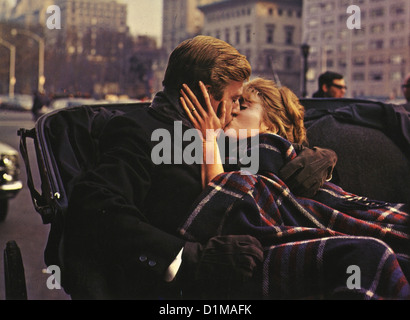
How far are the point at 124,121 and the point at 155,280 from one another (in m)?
0.64

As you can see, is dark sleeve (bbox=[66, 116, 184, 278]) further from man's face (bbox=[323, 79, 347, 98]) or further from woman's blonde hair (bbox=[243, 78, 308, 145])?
man's face (bbox=[323, 79, 347, 98])

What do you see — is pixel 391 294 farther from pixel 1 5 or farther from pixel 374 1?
pixel 374 1

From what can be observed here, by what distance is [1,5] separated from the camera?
17.6 feet

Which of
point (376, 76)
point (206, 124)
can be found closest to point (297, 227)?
point (206, 124)

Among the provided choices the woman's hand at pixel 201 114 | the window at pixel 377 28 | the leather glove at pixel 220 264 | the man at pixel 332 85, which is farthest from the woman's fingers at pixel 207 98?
the window at pixel 377 28

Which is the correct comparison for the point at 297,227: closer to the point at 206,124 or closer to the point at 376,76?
the point at 206,124

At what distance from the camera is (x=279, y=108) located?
3105 mm

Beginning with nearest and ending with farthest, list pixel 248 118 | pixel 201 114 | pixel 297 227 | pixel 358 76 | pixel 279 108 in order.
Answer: pixel 297 227 → pixel 201 114 → pixel 248 118 → pixel 279 108 → pixel 358 76

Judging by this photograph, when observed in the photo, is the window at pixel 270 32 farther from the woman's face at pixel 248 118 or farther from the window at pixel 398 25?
the woman's face at pixel 248 118

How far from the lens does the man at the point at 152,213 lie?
218cm

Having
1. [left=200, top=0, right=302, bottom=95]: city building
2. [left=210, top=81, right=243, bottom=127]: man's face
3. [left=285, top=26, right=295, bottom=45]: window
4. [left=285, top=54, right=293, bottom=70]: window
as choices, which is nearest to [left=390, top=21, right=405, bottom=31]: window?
[left=200, top=0, right=302, bottom=95]: city building

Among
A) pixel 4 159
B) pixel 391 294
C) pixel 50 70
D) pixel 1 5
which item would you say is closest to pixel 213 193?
pixel 391 294

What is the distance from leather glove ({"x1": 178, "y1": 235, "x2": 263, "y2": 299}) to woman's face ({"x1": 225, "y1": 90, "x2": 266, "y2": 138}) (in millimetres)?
811

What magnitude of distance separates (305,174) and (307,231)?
1.26 feet
